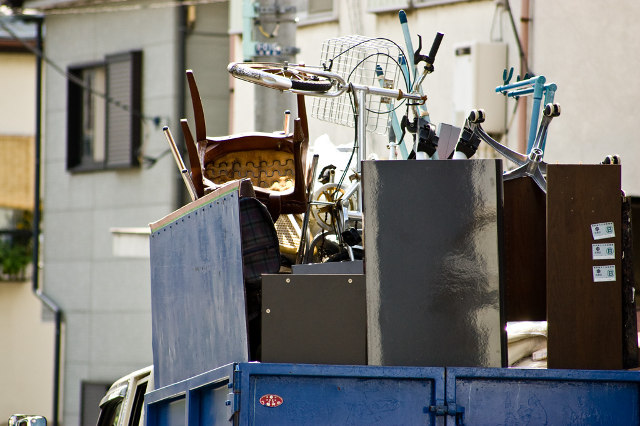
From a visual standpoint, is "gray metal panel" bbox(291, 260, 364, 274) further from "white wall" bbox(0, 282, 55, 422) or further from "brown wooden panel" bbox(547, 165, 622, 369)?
"white wall" bbox(0, 282, 55, 422)

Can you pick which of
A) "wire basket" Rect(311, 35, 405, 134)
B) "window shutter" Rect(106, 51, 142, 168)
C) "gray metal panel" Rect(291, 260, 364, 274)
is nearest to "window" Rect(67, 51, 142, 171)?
"window shutter" Rect(106, 51, 142, 168)

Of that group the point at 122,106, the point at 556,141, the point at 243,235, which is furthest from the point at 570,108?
the point at 122,106

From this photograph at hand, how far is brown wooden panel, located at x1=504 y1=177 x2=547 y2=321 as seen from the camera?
4.78m

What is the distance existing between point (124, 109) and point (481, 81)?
791 cm

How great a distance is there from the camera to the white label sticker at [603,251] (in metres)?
4.52

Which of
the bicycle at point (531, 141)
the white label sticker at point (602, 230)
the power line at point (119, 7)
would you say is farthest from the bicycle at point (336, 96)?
the power line at point (119, 7)

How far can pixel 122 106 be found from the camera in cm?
1670

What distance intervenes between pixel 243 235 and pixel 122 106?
1229cm

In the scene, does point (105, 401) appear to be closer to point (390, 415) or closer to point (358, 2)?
point (390, 415)

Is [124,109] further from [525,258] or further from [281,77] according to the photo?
[525,258]

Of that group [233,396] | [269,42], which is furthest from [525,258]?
[269,42]

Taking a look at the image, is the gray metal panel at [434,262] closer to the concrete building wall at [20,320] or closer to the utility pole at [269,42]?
the utility pole at [269,42]

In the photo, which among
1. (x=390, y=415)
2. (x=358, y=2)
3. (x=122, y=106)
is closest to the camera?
(x=390, y=415)

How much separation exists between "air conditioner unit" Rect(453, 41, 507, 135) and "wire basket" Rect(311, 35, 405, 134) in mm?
4574
